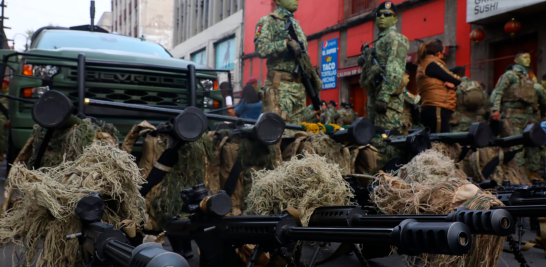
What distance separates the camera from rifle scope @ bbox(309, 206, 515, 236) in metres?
1.69

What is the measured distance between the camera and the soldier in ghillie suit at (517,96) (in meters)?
8.32

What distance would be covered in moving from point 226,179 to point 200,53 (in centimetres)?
2606

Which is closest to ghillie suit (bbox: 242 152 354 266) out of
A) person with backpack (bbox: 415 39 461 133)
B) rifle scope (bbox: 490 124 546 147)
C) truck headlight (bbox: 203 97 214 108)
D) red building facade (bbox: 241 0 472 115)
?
rifle scope (bbox: 490 124 546 147)

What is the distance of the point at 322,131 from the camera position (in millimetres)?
5078

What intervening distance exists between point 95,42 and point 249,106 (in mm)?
3154

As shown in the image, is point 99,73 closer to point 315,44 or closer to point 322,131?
point 322,131

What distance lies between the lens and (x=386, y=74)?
621 centimetres

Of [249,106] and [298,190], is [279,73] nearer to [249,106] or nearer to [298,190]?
[249,106]

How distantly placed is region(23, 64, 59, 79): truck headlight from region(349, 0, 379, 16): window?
1227 centimetres

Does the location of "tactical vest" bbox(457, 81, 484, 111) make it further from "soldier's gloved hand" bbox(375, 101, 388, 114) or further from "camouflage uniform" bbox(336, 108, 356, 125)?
"camouflage uniform" bbox(336, 108, 356, 125)

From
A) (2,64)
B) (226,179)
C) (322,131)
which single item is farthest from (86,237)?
(2,64)

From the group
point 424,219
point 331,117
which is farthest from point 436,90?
point 424,219

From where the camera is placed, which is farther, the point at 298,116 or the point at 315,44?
the point at 315,44

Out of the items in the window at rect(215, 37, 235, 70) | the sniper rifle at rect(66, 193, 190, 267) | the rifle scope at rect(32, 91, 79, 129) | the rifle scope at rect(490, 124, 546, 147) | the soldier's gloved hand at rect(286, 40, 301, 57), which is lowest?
the sniper rifle at rect(66, 193, 190, 267)
